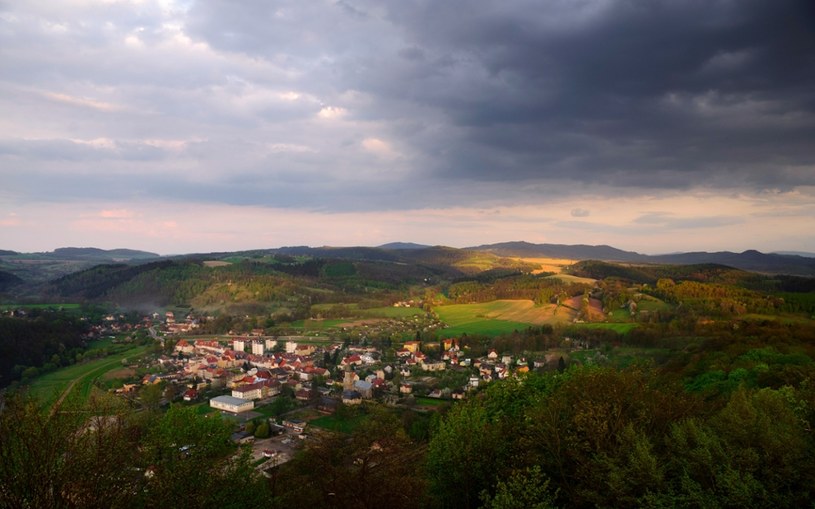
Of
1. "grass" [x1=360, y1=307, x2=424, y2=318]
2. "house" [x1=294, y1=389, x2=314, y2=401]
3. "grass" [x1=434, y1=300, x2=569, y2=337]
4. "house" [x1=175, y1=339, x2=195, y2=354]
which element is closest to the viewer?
"house" [x1=294, y1=389, x2=314, y2=401]

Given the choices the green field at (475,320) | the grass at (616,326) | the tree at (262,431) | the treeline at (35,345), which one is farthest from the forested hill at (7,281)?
the grass at (616,326)

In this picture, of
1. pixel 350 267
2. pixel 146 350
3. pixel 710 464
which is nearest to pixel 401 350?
pixel 146 350

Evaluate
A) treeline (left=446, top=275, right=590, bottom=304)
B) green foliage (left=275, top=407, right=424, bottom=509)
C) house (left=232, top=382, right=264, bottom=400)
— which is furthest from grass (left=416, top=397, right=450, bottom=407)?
treeline (left=446, top=275, right=590, bottom=304)

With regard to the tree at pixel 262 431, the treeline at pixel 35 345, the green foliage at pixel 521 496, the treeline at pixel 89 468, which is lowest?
the tree at pixel 262 431

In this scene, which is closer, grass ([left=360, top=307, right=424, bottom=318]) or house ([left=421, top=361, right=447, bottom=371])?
house ([left=421, top=361, right=447, bottom=371])

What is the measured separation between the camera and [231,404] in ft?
118

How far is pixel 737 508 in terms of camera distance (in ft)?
27.9

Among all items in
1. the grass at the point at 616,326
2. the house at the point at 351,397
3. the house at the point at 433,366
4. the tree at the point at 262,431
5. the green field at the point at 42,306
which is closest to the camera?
the tree at the point at 262,431

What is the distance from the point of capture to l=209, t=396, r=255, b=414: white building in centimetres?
3566

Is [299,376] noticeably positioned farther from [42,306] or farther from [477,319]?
[42,306]

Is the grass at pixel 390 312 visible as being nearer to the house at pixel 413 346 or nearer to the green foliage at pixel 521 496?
the house at pixel 413 346

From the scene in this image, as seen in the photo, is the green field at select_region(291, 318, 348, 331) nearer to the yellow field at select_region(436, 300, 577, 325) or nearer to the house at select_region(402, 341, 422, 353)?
the yellow field at select_region(436, 300, 577, 325)

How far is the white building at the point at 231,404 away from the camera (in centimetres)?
3566

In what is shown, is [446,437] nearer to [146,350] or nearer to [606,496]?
[606,496]
